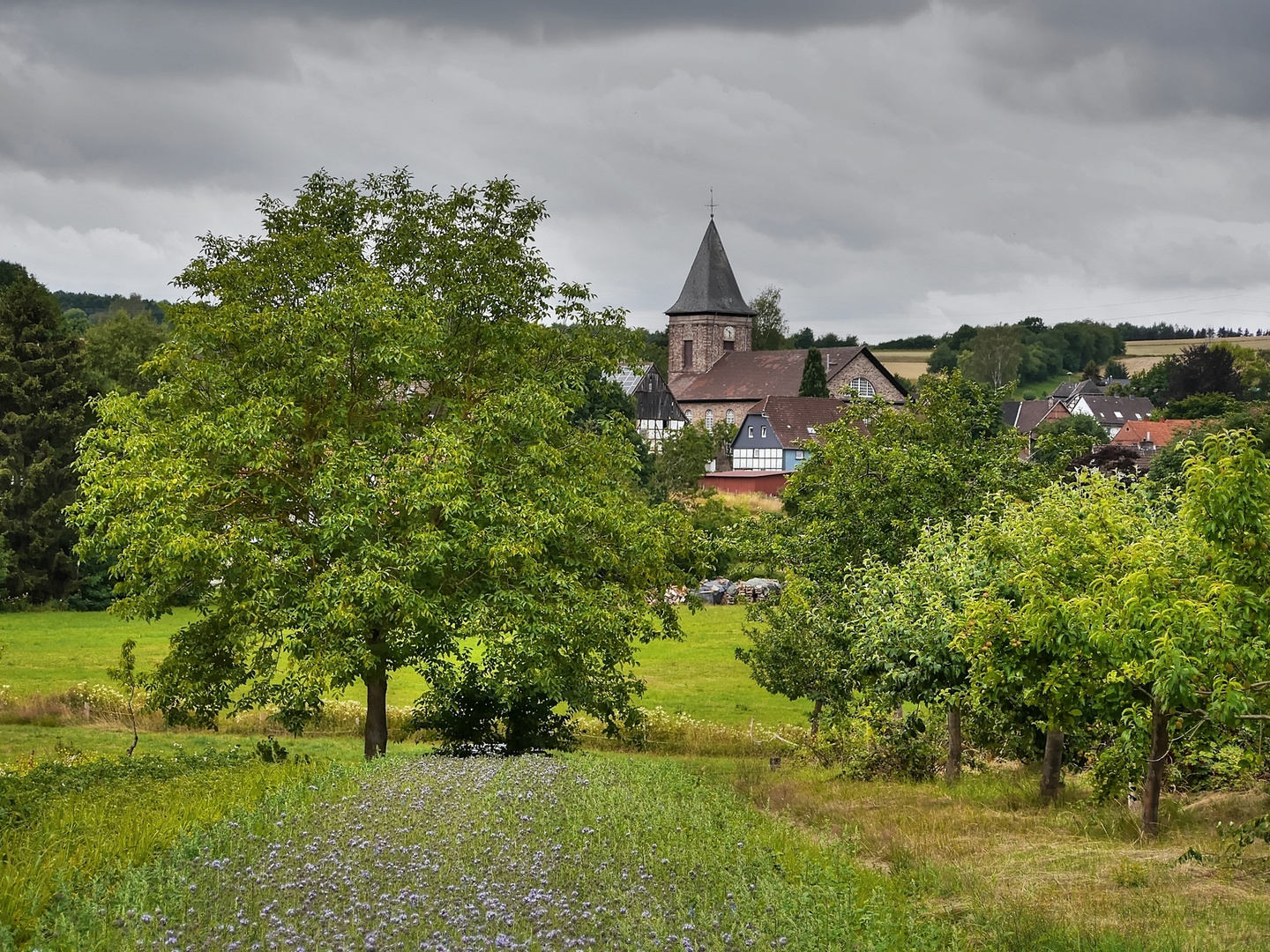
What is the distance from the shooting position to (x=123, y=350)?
229ft

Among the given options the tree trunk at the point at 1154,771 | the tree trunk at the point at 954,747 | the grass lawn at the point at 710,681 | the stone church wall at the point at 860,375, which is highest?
the stone church wall at the point at 860,375

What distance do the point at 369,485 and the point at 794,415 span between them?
96616mm

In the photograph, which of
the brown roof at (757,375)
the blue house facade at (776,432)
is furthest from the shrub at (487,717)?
the brown roof at (757,375)

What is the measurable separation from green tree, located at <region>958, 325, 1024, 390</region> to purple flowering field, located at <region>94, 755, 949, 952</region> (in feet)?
593

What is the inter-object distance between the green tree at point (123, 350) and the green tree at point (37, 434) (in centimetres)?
233

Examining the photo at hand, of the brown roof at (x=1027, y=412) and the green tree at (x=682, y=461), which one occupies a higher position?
the brown roof at (x=1027, y=412)

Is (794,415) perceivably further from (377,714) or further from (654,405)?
(377,714)

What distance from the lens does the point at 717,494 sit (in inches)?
3356

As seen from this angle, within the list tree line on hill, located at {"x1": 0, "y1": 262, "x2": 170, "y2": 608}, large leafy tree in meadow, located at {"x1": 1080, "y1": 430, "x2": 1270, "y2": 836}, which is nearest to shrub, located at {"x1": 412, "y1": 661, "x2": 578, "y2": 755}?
large leafy tree in meadow, located at {"x1": 1080, "y1": 430, "x2": 1270, "y2": 836}

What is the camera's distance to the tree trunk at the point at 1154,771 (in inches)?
543

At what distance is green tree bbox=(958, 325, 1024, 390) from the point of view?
18588 centimetres

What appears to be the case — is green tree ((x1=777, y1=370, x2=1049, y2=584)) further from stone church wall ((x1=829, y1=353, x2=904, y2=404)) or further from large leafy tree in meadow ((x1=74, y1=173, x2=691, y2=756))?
stone church wall ((x1=829, y1=353, x2=904, y2=404))

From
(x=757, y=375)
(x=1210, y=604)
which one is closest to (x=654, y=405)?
(x=757, y=375)

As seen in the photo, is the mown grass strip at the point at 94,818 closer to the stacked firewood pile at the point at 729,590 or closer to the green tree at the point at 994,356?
the stacked firewood pile at the point at 729,590
